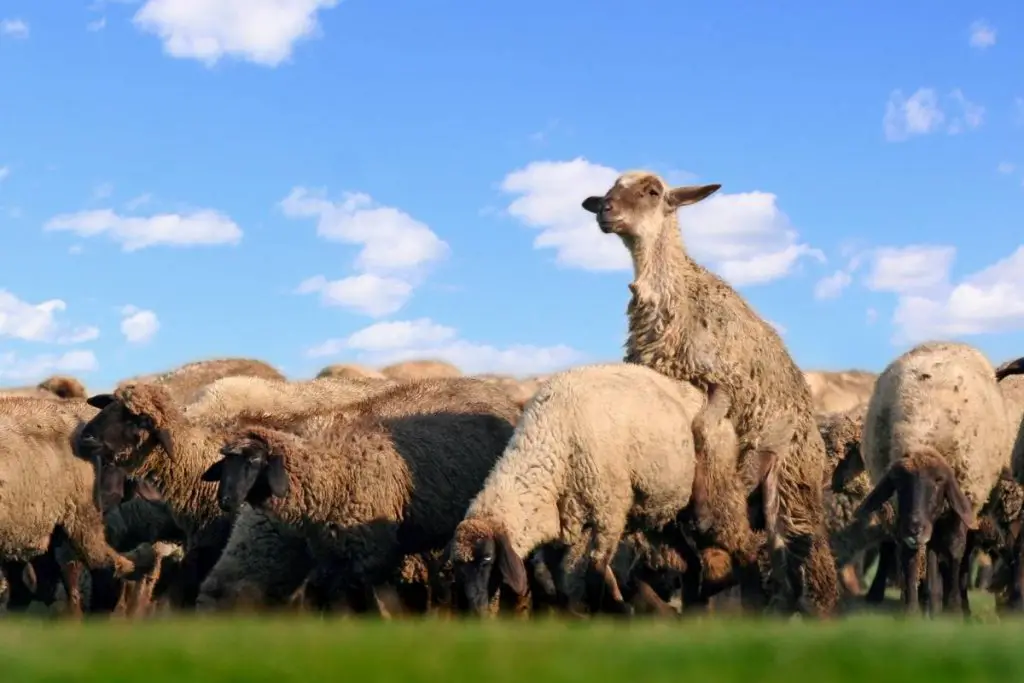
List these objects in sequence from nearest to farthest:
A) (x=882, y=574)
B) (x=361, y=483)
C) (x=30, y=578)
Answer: (x=361, y=483), (x=30, y=578), (x=882, y=574)

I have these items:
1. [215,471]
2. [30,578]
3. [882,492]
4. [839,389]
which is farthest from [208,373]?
[839,389]

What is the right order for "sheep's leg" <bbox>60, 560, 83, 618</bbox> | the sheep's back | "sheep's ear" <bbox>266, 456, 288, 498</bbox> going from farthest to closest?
"sheep's leg" <bbox>60, 560, 83, 618</bbox>
the sheep's back
"sheep's ear" <bbox>266, 456, 288, 498</bbox>

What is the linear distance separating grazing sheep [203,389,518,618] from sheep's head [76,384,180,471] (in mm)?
871

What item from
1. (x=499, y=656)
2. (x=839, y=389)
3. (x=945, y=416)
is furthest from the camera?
(x=839, y=389)

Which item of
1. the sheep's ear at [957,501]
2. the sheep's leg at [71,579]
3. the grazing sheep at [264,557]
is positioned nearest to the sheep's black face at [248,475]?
the grazing sheep at [264,557]

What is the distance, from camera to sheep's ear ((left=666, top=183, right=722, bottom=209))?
12750 mm

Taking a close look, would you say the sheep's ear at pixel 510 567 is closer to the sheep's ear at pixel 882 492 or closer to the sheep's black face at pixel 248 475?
the sheep's black face at pixel 248 475

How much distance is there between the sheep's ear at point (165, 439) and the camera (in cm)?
1176

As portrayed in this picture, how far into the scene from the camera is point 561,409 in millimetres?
10812

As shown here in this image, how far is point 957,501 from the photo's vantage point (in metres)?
12.2

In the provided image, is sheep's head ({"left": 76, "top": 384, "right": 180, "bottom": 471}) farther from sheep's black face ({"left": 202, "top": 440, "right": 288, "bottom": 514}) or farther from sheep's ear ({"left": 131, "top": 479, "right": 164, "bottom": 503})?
sheep's black face ({"left": 202, "top": 440, "right": 288, "bottom": 514})

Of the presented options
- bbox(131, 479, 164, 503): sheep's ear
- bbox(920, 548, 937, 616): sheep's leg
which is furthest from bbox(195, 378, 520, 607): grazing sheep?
bbox(920, 548, 937, 616): sheep's leg

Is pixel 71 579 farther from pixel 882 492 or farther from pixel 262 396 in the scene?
pixel 882 492

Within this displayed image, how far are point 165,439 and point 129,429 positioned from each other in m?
0.31
